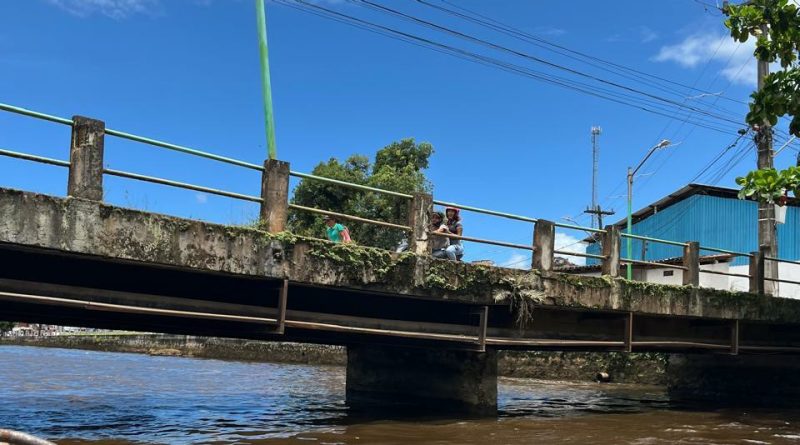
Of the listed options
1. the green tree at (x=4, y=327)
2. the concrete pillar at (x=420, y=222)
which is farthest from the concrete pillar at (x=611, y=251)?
the green tree at (x=4, y=327)

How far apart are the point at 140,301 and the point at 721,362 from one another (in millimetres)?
16827

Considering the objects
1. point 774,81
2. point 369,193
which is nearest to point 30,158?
point 774,81

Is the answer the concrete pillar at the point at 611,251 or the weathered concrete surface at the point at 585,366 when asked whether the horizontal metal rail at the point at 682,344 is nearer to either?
the concrete pillar at the point at 611,251

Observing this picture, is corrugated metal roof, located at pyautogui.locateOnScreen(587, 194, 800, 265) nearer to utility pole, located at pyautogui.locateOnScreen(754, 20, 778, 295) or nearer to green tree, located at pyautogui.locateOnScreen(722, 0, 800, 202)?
utility pole, located at pyautogui.locateOnScreen(754, 20, 778, 295)

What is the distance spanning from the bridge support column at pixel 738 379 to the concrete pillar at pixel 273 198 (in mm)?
14861

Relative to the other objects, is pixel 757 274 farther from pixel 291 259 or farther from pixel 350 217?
pixel 291 259

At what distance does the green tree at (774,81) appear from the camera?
9.62 meters

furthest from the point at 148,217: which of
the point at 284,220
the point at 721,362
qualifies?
the point at 721,362

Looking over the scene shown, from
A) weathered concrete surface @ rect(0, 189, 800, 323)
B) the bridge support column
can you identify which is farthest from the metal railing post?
the bridge support column

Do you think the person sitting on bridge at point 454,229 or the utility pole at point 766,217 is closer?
the person sitting on bridge at point 454,229

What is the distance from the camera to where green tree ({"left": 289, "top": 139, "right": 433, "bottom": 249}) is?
1172 inches

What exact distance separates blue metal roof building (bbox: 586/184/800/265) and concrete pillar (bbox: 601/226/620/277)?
1698cm

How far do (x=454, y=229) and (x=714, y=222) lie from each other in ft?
79.7

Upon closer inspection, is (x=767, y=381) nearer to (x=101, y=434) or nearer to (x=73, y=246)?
(x=101, y=434)
